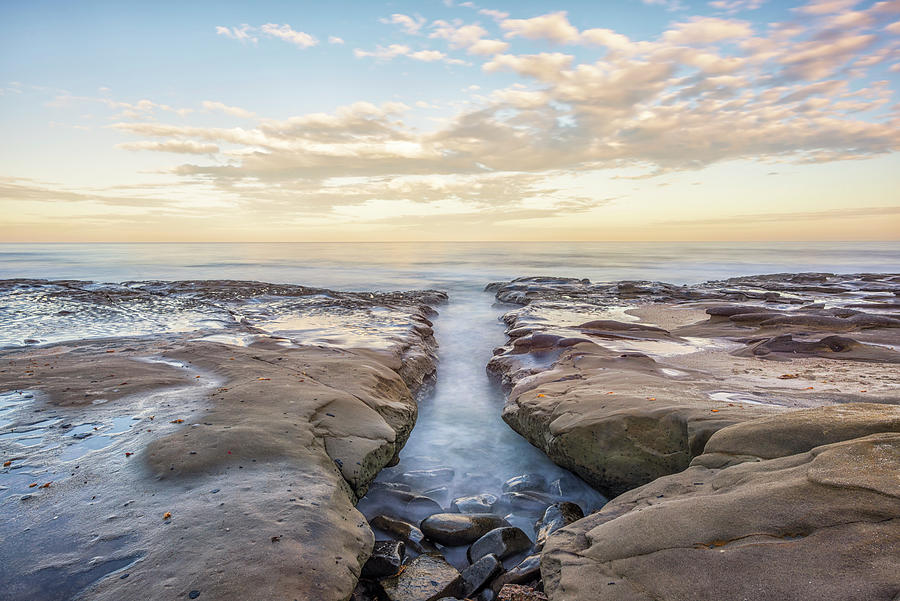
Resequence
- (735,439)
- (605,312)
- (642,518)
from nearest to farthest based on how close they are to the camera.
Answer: (642,518) < (735,439) < (605,312)

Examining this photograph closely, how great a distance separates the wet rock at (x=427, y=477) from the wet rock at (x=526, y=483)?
29.0 inches

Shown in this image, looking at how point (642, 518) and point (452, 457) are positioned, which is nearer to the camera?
point (642, 518)

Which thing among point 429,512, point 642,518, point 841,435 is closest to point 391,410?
point 429,512

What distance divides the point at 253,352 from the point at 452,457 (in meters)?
4.12

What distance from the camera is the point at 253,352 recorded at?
8.04 metres

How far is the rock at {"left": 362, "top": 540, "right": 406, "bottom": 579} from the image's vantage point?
10.9ft

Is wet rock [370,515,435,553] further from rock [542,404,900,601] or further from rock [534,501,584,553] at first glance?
rock [542,404,900,601]

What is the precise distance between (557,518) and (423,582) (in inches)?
63.7

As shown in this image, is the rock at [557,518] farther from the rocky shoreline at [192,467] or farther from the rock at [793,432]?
the rocky shoreline at [192,467]

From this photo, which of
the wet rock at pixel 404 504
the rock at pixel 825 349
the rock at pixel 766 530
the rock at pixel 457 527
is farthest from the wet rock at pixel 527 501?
the rock at pixel 825 349

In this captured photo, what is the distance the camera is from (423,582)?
3.32 meters

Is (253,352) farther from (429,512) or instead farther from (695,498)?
(695,498)

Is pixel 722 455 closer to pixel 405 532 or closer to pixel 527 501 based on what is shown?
pixel 527 501

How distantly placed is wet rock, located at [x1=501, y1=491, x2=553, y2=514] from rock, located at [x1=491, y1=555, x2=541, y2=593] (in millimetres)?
1402
